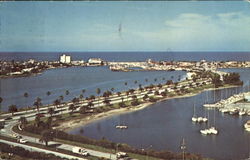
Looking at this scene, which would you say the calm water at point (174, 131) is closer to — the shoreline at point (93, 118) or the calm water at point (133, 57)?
the shoreline at point (93, 118)

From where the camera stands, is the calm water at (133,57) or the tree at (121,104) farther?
the calm water at (133,57)

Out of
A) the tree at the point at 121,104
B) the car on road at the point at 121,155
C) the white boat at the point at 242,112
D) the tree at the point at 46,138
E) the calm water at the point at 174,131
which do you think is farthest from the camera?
the tree at the point at 121,104

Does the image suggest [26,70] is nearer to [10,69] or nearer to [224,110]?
[10,69]

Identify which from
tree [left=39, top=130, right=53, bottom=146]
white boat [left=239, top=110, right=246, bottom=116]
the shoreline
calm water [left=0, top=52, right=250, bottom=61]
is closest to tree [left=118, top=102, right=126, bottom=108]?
the shoreline

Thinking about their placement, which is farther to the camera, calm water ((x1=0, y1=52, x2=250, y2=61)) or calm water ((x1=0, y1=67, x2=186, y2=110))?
calm water ((x1=0, y1=52, x2=250, y2=61))

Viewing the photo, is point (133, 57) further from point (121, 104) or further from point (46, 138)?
point (46, 138)

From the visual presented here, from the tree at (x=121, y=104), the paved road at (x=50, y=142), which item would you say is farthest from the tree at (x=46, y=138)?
the tree at (x=121, y=104)

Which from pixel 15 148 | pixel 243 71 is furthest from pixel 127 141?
pixel 243 71

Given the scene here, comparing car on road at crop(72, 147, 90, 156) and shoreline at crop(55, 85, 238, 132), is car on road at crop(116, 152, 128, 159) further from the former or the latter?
shoreline at crop(55, 85, 238, 132)
